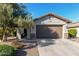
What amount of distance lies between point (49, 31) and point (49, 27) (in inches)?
18.5

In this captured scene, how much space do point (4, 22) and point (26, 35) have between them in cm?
694

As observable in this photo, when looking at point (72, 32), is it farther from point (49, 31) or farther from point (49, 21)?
point (49, 21)

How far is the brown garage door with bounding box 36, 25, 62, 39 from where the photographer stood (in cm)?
1832

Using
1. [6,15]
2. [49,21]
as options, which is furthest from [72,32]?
[6,15]

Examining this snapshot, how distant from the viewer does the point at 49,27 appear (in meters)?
18.8

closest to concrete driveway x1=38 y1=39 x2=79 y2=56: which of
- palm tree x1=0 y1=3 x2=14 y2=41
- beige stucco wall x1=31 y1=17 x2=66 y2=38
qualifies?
palm tree x1=0 y1=3 x2=14 y2=41

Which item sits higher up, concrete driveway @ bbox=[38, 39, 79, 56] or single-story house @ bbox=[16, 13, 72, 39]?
single-story house @ bbox=[16, 13, 72, 39]

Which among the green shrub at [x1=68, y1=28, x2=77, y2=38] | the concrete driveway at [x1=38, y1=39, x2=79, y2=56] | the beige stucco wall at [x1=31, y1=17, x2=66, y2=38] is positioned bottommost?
the concrete driveway at [x1=38, y1=39, x2=79, y2=56]

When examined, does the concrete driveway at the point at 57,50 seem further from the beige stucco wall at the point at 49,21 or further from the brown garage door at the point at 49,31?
the beige stucco wall at the point at 49,21

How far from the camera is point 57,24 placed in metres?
18.9

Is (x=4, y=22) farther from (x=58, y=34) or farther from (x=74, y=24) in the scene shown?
(x=74, y=24)

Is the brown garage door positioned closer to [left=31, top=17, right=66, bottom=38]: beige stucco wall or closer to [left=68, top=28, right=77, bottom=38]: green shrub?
[left=31, top=17, right=66, bottom=38]: beige stucco wall

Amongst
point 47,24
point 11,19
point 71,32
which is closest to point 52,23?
point 47,24

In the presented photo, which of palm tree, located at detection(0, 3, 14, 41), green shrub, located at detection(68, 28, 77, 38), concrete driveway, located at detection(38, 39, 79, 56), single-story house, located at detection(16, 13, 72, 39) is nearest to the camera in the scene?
concrete driveway, located at detection(38, 39, 79, 56)
